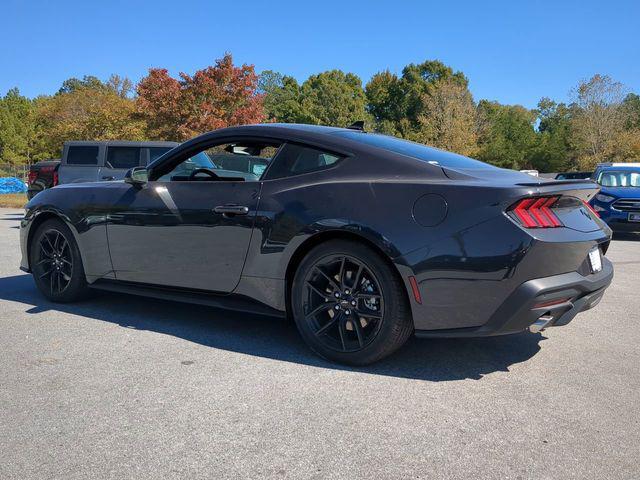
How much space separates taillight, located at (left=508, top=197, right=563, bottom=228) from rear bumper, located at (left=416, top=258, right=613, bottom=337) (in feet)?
1.01

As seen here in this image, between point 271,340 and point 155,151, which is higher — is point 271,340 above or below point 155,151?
below

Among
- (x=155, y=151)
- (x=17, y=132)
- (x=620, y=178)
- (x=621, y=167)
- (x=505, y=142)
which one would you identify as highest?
(x=505, y=142)

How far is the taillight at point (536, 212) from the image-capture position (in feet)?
10.0

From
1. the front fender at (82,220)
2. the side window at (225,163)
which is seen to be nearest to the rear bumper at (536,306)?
the side window at (225,163)

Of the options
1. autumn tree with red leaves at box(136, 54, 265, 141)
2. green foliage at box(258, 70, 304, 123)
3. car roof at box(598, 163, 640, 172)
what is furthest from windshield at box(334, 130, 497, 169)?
green foliage at box(258, 70, 304, 123)

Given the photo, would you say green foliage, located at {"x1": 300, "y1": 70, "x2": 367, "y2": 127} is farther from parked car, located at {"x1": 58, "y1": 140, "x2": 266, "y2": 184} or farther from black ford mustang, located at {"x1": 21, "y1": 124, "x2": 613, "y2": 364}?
black ford mustang, located at {"x1": 21, "y1": 124, "x2": 613, "y2": 364}

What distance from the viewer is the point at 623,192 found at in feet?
39.0

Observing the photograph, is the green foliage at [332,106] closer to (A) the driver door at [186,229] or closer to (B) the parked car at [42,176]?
(B) the parked car at [42,176]

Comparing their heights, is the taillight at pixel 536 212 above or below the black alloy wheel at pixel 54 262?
above

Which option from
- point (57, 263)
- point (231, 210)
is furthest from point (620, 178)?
point (57, 263)

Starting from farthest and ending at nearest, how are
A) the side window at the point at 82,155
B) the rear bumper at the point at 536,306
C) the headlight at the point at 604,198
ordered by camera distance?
the side window at the point at 82,155, the headlight at the point at 604,198, the rear bumper at the point at 536,306

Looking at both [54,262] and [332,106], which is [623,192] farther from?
[332,106]

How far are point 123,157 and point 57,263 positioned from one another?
781 centimetres

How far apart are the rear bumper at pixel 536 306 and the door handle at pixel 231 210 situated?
146cm
